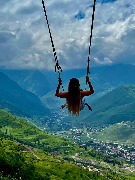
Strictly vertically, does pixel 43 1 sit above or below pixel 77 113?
above

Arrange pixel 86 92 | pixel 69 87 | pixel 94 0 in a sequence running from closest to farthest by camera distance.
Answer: pixel 94 0
pixel 69 87
pixel 86 92

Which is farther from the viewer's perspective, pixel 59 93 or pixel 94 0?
pixel 59 93

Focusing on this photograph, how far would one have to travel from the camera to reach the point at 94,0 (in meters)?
13.5

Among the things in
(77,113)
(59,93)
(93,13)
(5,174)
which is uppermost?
(5,174)

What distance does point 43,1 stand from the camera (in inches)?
542

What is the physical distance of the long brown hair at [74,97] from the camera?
623 inches

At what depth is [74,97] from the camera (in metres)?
16.3

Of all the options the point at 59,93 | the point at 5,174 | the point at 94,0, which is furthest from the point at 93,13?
the point at 5,174

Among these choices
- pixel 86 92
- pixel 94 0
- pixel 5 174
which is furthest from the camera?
pixel 5 174

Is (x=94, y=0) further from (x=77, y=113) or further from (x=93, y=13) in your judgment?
(x=77, y=113)

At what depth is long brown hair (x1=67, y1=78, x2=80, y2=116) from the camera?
15.8 meters

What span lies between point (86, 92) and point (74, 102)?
3.88ft

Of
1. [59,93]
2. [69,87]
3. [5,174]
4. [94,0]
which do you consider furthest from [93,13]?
[5,174]

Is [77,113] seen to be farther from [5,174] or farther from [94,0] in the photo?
[5,174]
